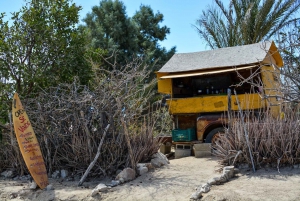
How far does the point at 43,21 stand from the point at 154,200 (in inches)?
235

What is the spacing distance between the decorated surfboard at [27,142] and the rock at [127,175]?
157cm

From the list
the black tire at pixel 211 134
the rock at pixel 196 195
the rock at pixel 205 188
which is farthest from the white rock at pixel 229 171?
the black tire at pixel 211 134

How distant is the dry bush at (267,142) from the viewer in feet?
24.1

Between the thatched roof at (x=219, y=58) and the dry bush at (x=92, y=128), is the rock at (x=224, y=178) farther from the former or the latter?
the thatched roof at (x=219, y=58)

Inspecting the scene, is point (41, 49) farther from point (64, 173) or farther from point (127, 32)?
point (127, 32)

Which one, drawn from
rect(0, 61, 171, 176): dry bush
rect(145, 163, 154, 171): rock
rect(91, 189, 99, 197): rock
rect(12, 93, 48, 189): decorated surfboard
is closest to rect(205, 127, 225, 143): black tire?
rect(0, 61, 171, 176): dry bush

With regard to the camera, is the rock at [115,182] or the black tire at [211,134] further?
the black tire at [211,134]

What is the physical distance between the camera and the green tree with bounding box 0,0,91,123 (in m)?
9.64

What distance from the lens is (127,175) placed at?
24.6 feet

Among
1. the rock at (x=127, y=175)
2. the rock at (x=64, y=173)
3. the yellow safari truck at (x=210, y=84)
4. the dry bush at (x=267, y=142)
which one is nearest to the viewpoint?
the dry bush at (x=267, y=142)

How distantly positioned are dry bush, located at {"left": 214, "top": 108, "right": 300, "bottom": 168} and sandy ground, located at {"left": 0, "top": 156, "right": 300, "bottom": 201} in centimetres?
23

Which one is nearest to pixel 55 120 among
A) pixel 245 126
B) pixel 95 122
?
pixel 95 122

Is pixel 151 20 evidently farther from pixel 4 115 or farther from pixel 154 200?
pixel 154 200

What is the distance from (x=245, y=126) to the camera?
7621 millimetres
